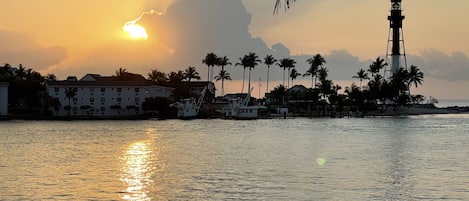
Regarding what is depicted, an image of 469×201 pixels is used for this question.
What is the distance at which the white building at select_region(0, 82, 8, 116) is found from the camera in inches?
4203

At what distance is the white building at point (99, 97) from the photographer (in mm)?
116125

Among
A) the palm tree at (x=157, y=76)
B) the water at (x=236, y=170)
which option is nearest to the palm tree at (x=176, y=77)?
the palm tree at (x=157, y=76)

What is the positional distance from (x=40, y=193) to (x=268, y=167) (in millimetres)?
13333

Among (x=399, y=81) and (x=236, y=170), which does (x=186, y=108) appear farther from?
(x=236, y=170)

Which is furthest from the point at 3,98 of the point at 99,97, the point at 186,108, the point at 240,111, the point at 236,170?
the point at 236,170

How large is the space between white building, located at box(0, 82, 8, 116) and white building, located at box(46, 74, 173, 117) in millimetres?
8270

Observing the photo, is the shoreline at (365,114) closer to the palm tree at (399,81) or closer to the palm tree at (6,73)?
the palm tree at (399,81)

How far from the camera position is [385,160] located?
134 ft

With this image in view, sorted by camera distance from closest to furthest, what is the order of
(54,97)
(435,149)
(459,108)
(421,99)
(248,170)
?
(248,170), (435,149), (54,97), (421,99), (459,108)

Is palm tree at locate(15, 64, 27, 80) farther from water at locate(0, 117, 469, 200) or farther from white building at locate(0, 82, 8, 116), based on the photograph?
water at locate(0, 117, 469, 200)

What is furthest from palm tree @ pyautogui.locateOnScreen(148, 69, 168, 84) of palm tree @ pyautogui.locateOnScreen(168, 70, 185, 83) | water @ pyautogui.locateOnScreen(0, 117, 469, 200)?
water @ pyautogui.locateOnScreen(0, 117, 469, 200)

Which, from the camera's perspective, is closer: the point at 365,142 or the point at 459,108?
the point at 365,142

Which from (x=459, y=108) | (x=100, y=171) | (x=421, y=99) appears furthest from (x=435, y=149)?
(x=459, y=108)

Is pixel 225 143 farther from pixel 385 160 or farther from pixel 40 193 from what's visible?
pixel 40 193
